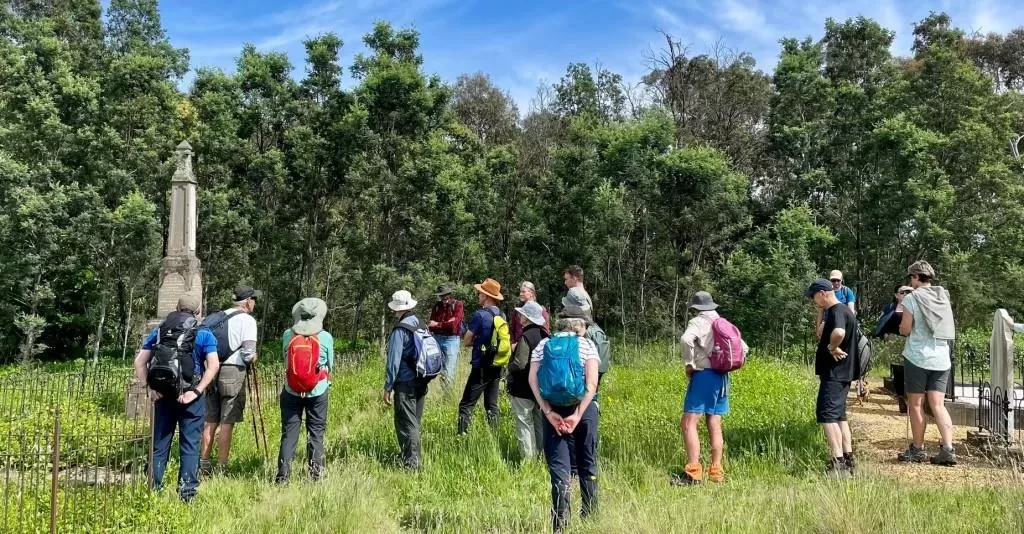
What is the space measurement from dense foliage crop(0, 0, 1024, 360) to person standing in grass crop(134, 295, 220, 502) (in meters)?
13.4

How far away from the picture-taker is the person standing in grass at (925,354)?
579 centimetres

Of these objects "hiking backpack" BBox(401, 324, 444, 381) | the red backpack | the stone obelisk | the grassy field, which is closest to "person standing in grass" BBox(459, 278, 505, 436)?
the grassy field

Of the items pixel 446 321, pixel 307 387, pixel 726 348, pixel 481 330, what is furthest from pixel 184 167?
pixel 726 348

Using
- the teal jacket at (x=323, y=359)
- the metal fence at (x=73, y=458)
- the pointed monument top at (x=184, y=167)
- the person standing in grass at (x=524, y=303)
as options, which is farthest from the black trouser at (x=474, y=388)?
the pointed monument top at (x=184, y=167)

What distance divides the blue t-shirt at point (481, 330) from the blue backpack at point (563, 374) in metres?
2.70

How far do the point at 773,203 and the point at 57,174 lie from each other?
22.3 metres

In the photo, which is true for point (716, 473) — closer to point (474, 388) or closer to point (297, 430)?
point (474, 388)

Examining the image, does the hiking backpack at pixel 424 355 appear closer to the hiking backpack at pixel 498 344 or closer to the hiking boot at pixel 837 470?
the hiking backpack at pixel 498 344

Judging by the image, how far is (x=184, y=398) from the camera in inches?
194

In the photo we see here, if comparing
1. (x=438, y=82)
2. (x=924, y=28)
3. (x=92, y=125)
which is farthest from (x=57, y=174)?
(x=924, y=28)

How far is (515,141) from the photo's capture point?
2714 centimetres

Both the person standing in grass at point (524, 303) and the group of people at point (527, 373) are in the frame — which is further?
the person standing in grass at point (524, 303)

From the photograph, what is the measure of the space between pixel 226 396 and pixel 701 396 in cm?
415

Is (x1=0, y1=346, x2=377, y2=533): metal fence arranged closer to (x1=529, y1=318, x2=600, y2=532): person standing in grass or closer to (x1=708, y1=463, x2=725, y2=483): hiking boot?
(x1=529, y1=318, x2=600, y2=532): person standing in grass
